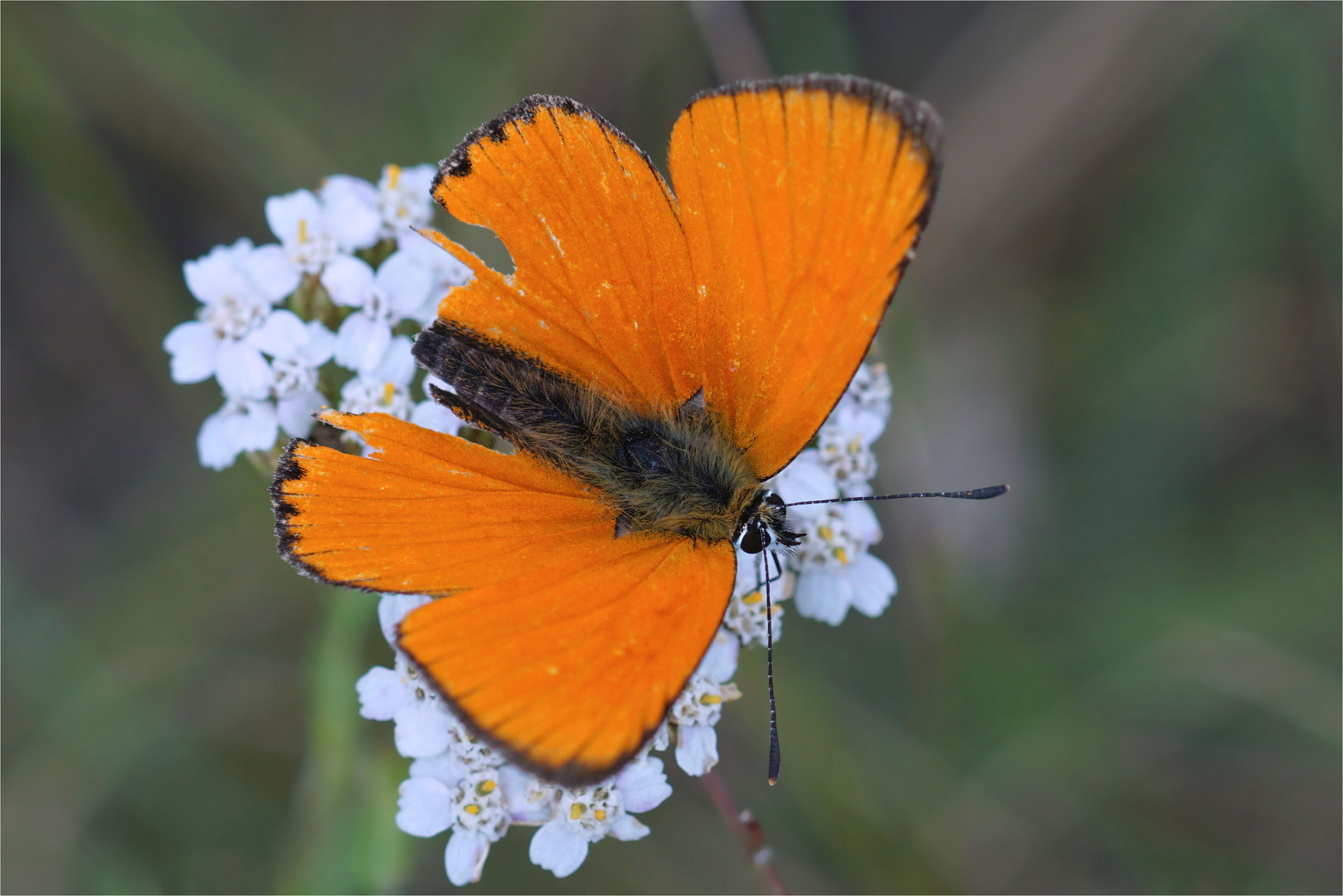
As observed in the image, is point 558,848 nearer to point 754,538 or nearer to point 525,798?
point 525,798

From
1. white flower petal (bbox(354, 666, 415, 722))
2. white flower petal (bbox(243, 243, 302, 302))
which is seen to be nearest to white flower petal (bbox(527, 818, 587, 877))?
white flower petal (bbox(354, 666, 415, 722))

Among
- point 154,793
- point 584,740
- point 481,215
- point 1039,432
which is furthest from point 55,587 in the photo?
point 1039,432

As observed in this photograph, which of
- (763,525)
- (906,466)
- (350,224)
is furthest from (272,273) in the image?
(906,466)

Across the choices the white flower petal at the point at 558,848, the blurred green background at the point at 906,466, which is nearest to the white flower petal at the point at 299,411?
the blurred green background at the point at 906,466

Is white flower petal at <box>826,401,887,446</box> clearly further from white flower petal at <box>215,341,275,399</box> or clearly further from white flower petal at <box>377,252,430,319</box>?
white flower petal at <box>215,341,275,399</box>

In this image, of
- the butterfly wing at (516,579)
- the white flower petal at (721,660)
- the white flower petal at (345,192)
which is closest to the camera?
the butterfly wing at (516,579)

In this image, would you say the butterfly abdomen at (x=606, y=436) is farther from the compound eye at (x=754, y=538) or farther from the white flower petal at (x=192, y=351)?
the white flower petal at (x=192, y=351)
